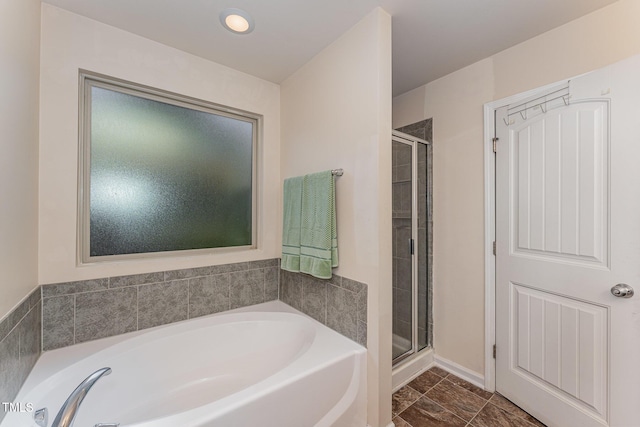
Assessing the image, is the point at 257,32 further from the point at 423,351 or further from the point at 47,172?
the point at 423,351

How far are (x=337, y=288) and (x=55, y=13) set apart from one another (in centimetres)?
219

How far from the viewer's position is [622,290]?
4.30ft

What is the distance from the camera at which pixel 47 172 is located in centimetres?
140

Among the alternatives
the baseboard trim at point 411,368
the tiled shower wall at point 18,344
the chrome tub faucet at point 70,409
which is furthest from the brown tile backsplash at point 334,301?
the tiled shower wall at point 18,344

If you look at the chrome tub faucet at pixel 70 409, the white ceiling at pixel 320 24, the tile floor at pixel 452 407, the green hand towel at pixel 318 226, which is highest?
the white ceiling at pixel 320 24

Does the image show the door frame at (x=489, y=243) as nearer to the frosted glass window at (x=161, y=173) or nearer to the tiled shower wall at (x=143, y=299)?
the tiled shower wall at (x=143, y=299)

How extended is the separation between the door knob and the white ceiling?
147cm

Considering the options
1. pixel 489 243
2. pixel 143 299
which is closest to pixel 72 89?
pixel 143 299

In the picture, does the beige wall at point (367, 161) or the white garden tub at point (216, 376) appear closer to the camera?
the white garden tub at point (216, 376)

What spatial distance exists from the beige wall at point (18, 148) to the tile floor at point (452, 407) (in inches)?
82.1

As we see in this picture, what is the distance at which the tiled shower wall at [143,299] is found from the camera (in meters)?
1.44

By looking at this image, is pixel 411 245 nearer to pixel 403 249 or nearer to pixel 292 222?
pixel 403 249

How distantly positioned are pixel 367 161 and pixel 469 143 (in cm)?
105

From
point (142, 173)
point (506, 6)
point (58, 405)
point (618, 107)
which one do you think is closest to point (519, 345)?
point (618, 107)
